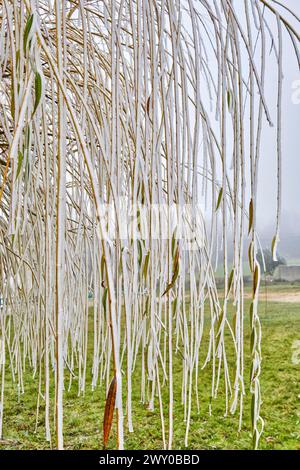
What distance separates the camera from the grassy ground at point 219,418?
0.82 metres

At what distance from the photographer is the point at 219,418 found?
0.85m

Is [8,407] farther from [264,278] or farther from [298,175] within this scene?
[298,175]

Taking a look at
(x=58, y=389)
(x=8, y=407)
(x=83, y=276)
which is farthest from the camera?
(x=8, y=407)

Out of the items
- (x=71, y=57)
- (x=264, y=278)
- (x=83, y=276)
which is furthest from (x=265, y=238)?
(x=71, y=57)

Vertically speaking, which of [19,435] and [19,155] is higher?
[19,155]

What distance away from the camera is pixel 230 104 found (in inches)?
17.6

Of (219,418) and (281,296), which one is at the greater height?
(281,296)

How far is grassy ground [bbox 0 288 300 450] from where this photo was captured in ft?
2.69

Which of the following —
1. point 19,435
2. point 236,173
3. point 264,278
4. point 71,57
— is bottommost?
point 19,435

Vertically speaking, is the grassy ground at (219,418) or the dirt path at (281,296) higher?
the dirt path at (281,296)

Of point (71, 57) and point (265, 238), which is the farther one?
point (265, 238)

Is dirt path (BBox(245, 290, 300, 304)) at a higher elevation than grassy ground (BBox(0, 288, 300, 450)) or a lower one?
higher

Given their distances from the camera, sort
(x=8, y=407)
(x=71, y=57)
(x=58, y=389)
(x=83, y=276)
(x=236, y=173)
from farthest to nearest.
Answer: (x=8, y=407) < (x=83, y=276) < (x=71, y=57) < (x=236, y=173) < (x=58, y=389)
